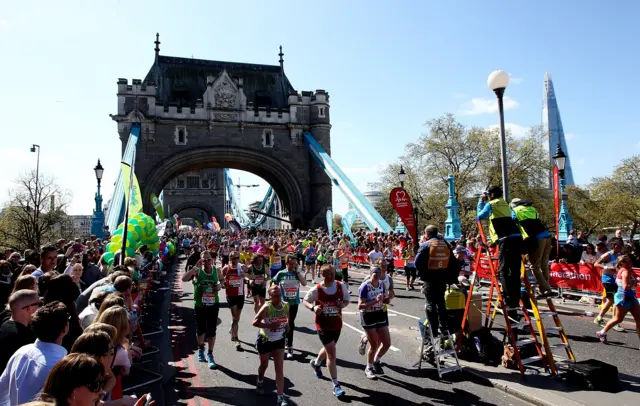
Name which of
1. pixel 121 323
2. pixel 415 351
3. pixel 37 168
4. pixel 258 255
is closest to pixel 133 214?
pixel 258 255

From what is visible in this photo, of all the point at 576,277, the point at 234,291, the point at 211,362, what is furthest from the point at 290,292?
the point at 576,277

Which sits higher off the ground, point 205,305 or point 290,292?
point 290,292

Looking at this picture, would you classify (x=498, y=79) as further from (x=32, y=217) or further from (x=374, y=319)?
(x=32, y=217)

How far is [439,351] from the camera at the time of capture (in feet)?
21.9

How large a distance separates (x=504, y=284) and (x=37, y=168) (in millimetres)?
33252

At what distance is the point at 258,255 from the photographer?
31.6ft

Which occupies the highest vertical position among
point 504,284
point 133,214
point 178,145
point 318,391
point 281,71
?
point 281,71

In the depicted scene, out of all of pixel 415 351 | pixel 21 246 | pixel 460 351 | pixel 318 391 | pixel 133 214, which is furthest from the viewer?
pixel 21 246

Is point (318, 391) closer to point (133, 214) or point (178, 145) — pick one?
point (133, 214)

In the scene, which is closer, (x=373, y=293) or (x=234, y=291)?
(x=373, y=293)

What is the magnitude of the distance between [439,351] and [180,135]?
3429 cm

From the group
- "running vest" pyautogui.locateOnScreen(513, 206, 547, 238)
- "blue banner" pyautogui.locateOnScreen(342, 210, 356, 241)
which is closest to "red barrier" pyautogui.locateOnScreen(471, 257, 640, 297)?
"running vest" pyautogui.locateOnScreen(513, 206, 547, 238)

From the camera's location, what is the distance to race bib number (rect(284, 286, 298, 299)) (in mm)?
8203

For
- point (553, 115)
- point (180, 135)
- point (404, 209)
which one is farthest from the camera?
point (553, 115)
